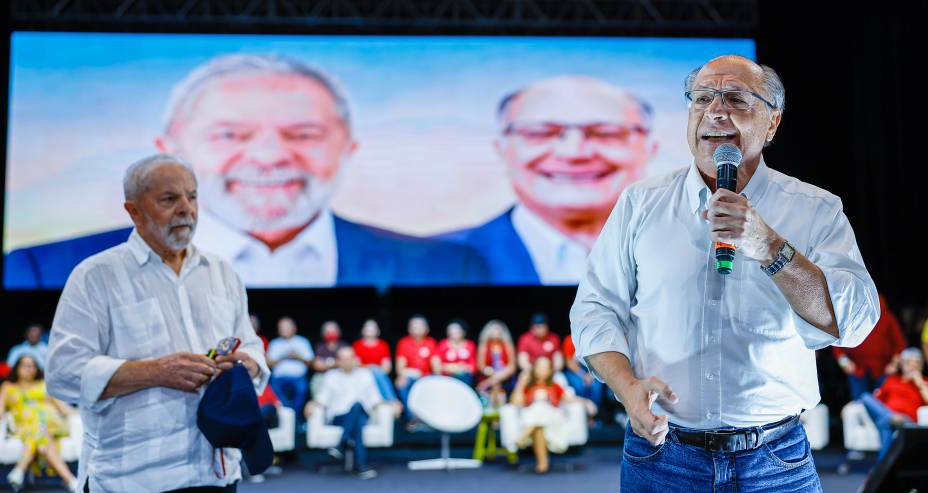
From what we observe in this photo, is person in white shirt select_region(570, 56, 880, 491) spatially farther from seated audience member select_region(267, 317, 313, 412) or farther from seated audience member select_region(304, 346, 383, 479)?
seated audience member select_region(267, 317, 313, 412)

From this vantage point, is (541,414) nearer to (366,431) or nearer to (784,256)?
(366,431)

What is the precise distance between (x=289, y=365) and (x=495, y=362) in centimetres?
170

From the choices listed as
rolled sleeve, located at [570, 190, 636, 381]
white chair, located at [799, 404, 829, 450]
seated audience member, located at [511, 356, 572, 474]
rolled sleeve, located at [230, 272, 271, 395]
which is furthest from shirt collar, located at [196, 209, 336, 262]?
rolled sleeve, located at [570, 190, 636, 381]

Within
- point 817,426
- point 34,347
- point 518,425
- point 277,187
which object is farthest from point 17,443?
point 817,426

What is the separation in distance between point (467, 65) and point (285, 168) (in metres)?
1.93

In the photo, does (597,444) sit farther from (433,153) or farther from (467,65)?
(467,65)

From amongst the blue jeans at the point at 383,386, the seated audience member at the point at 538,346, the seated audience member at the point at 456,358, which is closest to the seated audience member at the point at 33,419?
the blue jeans at the point at 383,386

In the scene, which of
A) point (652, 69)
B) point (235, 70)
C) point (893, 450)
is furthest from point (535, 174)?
point (893, 450)

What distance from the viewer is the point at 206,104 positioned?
783 cm

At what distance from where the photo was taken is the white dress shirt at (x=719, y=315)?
1494 mm

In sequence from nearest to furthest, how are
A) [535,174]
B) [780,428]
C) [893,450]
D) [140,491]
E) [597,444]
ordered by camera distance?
1. [893,450]
2. [780,428]
3. [140,491]
4. [597,444]
5. [535,174]

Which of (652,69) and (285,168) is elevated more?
(652,69)

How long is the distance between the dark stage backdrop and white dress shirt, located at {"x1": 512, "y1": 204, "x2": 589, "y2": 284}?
0.87 meters

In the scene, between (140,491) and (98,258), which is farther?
(98,258)
